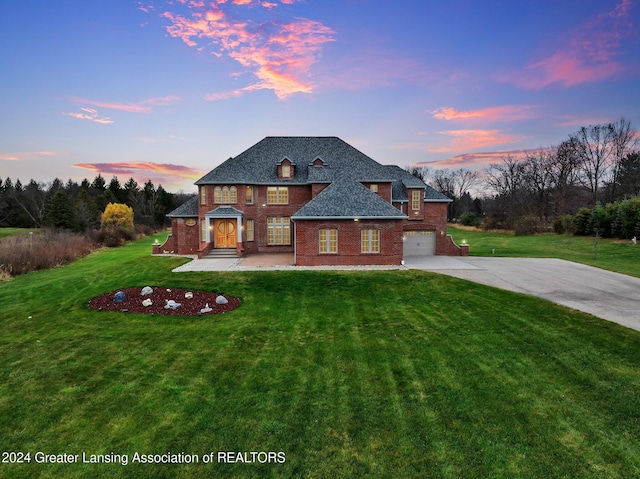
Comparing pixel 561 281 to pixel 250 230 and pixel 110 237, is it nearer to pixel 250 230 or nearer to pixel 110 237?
pixel 250 230

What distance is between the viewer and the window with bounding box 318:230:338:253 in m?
21.0

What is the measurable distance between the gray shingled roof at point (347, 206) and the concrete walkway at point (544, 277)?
3451mm

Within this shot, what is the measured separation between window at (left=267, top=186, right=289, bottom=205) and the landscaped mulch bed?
44.1ft

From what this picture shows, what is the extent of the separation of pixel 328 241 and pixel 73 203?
180 ft

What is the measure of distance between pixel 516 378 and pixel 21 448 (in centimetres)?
975

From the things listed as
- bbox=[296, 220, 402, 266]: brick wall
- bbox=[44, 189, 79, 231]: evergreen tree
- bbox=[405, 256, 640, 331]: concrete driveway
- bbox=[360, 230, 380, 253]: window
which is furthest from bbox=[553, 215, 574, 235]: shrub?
bbox=[44, 189, 79, 231]: evergreen tree

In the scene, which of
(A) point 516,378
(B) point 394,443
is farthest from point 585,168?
(B) point 394,443

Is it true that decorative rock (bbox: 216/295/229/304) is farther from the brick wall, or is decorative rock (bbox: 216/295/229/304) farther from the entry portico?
the entry portico

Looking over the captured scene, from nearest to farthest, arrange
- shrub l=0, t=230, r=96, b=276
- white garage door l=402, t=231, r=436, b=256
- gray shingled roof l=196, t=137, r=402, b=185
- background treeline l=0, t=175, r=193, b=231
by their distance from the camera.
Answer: shrub l=0, t=230, r=96, b=276, gray shingled roof l=196, t=137, r=402, b=185, white garage door l=402, t=231, r=436, b=256, background treeline l=0, t=175, r=193, b=231

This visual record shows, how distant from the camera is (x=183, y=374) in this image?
7578 mm

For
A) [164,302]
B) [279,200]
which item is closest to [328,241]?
[279,200]

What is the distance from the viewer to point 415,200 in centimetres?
2662

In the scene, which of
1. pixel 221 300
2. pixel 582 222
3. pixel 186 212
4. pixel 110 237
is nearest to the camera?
pixel 221 300

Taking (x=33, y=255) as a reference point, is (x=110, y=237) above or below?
above
